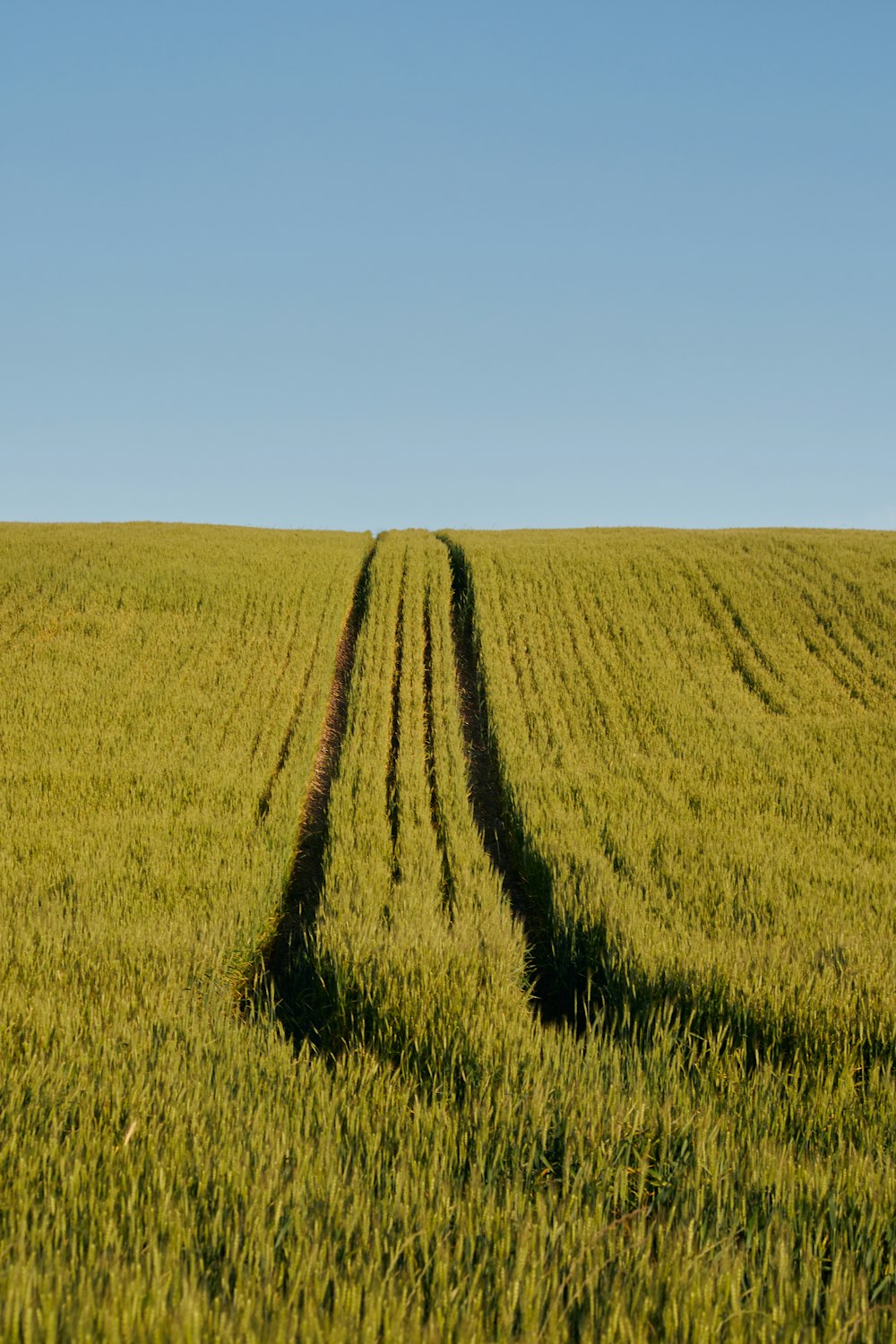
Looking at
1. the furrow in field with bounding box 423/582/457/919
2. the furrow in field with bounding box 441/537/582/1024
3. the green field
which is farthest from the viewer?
the furrow in field with bounding box 423/582/457/919

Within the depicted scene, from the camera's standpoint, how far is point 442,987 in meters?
5.79

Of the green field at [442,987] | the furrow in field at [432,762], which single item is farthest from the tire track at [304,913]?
the furrow in field at [432,762]

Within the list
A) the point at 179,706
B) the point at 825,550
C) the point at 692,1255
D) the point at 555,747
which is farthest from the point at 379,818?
the point at 825,550

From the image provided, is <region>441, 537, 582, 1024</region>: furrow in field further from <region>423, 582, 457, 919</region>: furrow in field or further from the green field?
<region>423, 582, 457, 919</region>: furrow in field

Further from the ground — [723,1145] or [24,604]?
[24,604]

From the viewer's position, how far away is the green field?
2699 millimetres

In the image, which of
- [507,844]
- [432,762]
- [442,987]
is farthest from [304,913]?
[432,762]

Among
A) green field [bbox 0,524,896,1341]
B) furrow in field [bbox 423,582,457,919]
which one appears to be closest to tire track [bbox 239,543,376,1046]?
green field [bbox 0,524,896,1341]

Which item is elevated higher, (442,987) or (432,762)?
(432,762)

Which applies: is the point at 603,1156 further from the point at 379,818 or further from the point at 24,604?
the point at 24,604

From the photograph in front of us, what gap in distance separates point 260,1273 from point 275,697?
13218 mm

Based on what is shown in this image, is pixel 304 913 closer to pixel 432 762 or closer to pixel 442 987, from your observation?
pixel 442 987

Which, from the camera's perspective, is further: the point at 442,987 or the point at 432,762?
the point at 432,762

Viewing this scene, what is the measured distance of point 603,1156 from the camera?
143 inches
